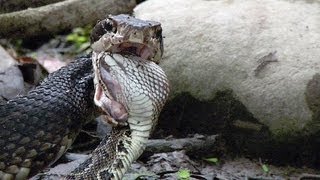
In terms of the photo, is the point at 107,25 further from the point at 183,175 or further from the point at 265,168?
the point at 265,168

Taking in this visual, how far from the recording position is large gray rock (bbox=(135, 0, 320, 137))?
200 inches

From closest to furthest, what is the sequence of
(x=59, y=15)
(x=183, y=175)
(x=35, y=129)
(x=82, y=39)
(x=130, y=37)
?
(x=130, y=37) < (x=35, y=129) < (x=183, y=175) < (x=59, y=15) < (x=82, y=39)

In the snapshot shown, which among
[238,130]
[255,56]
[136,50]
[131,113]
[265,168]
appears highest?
[136,50]

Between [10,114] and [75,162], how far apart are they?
2.78 feet

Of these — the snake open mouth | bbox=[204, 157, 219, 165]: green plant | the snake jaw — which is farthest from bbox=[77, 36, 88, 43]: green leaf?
the snake open mouth

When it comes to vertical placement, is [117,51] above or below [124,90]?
above

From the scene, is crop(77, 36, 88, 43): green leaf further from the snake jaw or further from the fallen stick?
the snake jaw

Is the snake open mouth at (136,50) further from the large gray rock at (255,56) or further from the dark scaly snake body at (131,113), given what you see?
the large gray rock at (255,56)

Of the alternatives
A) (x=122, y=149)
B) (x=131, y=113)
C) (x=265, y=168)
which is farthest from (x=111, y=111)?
(x=265, y=168)

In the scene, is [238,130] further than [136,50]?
Yes

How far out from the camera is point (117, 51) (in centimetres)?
383

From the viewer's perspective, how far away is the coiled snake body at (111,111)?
3812mm

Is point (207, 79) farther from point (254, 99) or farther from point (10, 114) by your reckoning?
point (10, 114)

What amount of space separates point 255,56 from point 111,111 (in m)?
1.79
